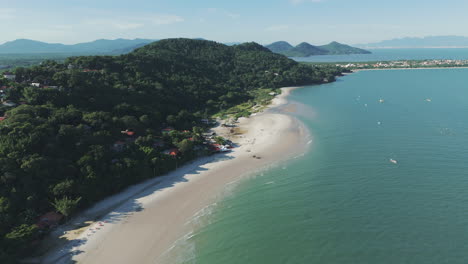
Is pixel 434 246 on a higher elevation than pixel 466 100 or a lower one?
lower

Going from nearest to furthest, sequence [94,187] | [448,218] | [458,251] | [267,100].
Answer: [458,251] → [448,218] → [94,187] → [267,100]

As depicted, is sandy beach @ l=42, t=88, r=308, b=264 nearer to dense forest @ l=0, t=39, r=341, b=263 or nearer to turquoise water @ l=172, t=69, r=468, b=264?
dense forest @ l=0, t=39, r=341, b=263

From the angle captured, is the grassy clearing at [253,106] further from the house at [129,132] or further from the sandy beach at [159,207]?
the house at [129,132]

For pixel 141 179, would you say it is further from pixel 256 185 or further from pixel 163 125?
pixel 163 125

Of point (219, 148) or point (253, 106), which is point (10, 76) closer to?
point (219, 148)

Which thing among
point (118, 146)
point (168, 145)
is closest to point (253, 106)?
point (168, 145)

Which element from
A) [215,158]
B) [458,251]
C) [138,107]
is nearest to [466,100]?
[458,251]

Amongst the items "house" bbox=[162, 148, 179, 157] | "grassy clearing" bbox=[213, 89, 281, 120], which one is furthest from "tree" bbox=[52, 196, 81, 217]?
"grassy clearing" bbox=[213, 89, 281, 120]
